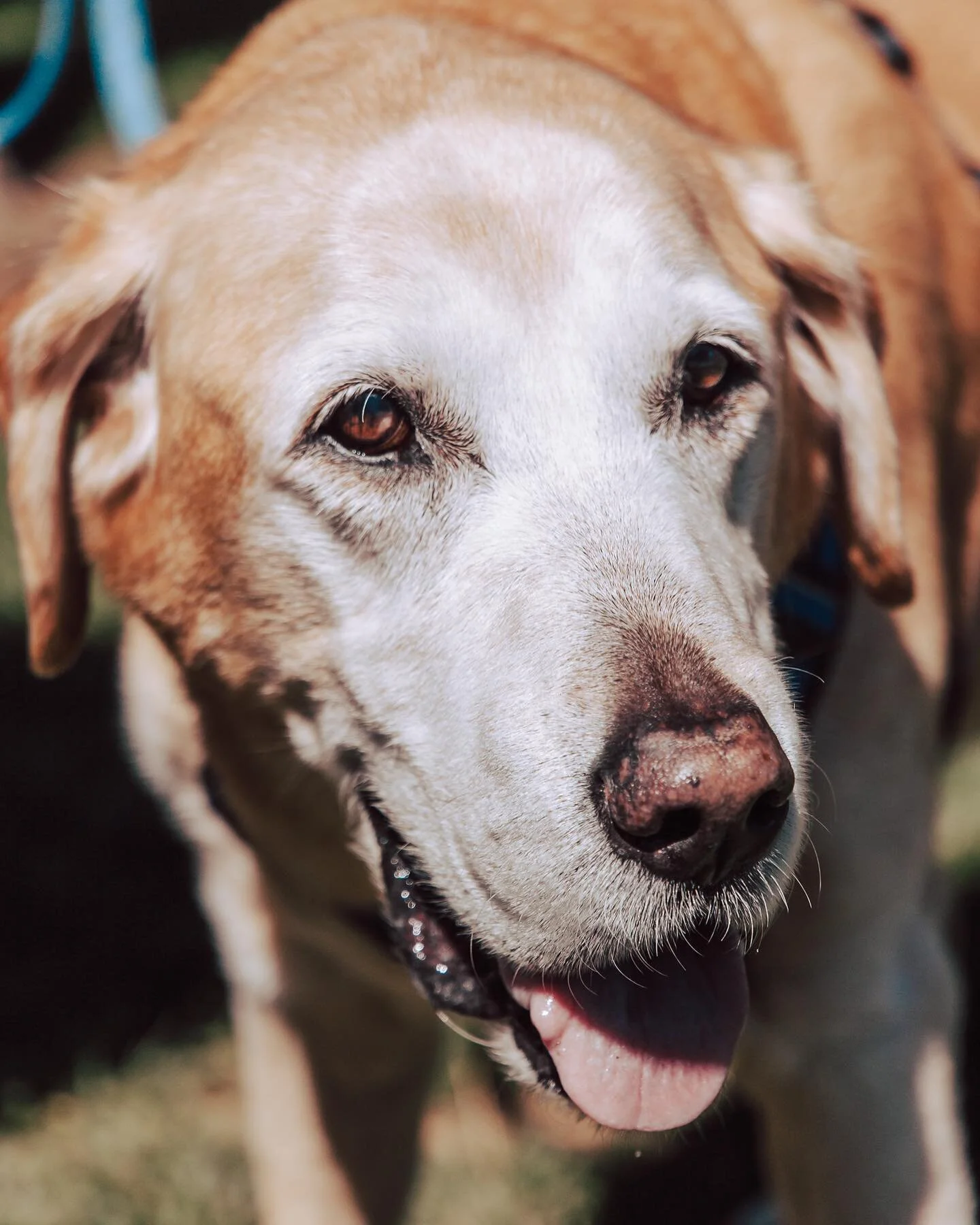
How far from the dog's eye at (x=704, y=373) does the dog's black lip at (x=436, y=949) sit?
2.70 ft

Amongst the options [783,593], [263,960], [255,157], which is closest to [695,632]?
[783,593]

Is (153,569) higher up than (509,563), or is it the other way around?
(509,563)

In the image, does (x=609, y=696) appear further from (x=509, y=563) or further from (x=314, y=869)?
(x=314, y=869)

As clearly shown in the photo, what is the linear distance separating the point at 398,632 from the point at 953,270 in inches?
70.9

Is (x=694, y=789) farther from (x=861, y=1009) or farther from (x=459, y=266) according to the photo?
(x=861, y=1009)

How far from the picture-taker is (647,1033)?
231cm

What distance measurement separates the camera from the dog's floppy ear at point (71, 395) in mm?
2686

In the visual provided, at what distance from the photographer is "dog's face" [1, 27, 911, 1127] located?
6.89ft

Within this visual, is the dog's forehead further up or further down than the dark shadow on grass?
further up

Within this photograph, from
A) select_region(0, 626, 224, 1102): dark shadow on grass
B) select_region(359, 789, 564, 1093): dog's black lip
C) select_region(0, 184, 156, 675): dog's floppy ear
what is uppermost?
select_region(0, 184, 156, 675): dog's floppy ear

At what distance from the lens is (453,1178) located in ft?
12.7

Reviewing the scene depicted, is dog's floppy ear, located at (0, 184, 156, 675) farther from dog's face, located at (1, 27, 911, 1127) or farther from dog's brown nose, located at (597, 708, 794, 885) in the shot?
dog's brown nose, located at (597, 708, 794, 885)

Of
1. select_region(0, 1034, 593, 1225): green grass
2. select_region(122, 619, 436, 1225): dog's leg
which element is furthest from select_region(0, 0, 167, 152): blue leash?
select_region(0, 1034, 593, 1225): green grass

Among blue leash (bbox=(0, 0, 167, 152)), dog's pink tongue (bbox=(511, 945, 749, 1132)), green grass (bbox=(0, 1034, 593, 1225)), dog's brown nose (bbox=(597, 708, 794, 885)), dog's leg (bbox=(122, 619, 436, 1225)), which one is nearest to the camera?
dog's brown nose (bbox=(597, 708, 794, 885))
